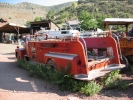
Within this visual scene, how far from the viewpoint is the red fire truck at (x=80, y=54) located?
17.2 feet

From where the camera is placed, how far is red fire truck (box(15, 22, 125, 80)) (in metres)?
5.23

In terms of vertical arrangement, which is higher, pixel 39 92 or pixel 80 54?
pixel 80 54

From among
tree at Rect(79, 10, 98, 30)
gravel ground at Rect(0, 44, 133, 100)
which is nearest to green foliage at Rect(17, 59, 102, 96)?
gravel ground at Rect(0, 44, 133, 100)

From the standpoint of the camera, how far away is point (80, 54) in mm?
5234

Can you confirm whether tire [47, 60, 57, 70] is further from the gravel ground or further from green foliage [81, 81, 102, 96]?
green foliage [81, 81, 102, 96]

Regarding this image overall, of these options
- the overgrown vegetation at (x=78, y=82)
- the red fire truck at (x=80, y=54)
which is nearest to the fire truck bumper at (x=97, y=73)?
the red fire truck at (x=80, y=54)

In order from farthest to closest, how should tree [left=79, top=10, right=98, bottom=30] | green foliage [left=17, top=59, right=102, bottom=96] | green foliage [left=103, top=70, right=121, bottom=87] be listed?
tree [left=79, top=10, right=98, bottom=30], green foliage [left=103, top=70, right=121, bottom=87], green foliage [left=17, top=59, right=102, bottom=96]

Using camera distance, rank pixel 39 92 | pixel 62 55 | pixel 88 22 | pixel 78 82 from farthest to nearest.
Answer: pixel 88 22
pixel 62 55
pixel 78 82
pixel 39 92

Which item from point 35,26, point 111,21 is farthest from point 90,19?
point 111,21

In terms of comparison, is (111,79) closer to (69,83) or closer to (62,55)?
(69,83)

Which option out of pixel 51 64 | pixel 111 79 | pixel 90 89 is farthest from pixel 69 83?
pixel 111 79

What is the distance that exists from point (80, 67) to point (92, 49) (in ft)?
6.72

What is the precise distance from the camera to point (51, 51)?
21.3 ft

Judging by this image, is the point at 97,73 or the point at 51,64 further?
the point at 51,64
